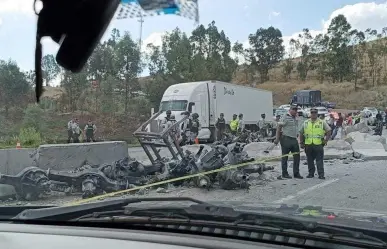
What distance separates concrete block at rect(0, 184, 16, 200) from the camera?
7.25 metres

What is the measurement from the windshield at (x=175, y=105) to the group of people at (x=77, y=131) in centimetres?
231

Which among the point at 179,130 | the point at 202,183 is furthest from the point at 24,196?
the point at 179,130

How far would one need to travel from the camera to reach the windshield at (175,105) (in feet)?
48.8

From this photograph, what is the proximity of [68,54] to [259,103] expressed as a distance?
2132cm

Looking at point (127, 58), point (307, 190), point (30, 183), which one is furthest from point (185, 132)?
point (127, 58)

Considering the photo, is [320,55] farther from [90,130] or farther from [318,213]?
[90,130]

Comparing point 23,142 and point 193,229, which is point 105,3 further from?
point 23,142

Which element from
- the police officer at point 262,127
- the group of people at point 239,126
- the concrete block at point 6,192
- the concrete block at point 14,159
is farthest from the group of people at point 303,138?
the police officer at point 262,127

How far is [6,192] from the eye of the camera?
300 inches

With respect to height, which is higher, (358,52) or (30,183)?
(358,52)

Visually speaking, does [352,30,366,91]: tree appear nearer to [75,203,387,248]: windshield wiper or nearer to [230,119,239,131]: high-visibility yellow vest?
[75,203,387,248]: windshield wiper

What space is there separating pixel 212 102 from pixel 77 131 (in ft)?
22.1

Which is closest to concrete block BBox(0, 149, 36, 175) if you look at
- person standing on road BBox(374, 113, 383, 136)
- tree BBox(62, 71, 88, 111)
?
tree BBox(62, 71, 88, 111)

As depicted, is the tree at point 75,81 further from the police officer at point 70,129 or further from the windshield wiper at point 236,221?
the police officer at point 70,129
